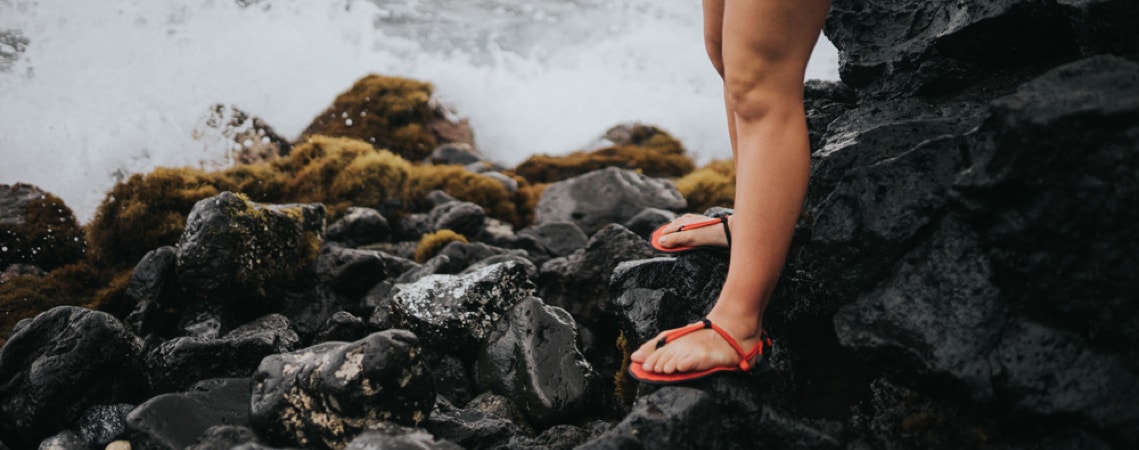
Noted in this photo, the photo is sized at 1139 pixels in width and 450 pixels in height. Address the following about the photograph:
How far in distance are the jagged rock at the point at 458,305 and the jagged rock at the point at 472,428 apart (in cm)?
103

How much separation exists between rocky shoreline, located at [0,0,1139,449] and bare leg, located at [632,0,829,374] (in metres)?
0.23

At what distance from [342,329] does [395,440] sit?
2737 millimetres

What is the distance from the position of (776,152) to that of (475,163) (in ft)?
37.8

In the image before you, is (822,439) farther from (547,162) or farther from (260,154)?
(547,162)

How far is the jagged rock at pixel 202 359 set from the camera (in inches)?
166

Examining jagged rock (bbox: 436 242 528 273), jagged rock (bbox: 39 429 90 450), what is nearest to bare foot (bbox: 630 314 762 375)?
jagged rock (bbox: 39 429 90 450)

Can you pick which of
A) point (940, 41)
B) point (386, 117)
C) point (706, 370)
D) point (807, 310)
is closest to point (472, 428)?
point (706, 370)

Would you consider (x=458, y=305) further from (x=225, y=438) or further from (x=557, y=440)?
(x=225, y=438)

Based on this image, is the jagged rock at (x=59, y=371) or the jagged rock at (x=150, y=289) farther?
the jagged rock at (x=150, y=289)

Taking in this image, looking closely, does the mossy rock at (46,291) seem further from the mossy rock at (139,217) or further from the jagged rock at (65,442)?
the jagged rock at (65,442)

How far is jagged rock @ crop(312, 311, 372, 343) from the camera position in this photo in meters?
5.21

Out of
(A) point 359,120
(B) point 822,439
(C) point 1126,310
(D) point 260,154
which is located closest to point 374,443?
(B) point 822,439

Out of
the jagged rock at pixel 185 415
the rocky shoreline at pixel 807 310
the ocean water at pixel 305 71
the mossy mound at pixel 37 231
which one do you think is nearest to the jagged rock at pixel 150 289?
the rocky shoreline at pixel 807 310

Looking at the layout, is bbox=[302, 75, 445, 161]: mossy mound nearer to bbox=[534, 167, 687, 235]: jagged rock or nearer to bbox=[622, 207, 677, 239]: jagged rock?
bbox=[534, 167, 687, 235]: jagged rock
